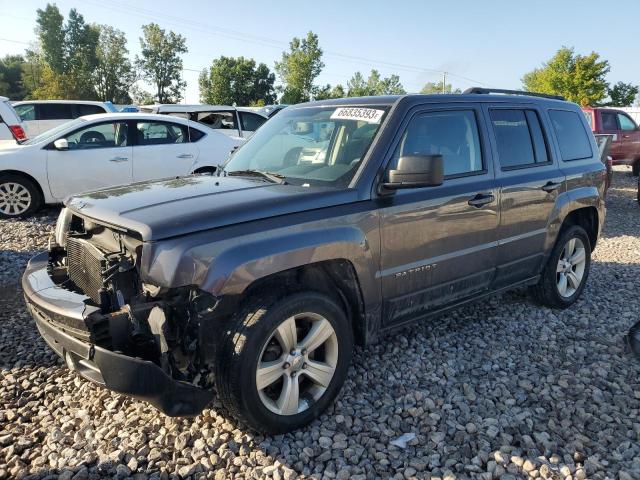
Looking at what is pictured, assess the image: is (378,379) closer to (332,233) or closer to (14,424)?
(332,233)

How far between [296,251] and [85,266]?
1.25m

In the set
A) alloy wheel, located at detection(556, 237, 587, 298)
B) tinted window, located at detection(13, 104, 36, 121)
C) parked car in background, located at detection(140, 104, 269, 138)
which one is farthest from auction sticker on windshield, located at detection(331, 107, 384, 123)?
tinted window, located at detection(13, 104, 36, 121)

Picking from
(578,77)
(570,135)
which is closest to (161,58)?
(578,77)

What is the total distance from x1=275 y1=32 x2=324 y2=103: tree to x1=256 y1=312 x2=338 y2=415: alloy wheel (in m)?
49.3

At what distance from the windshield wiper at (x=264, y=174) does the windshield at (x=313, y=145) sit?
34 millimetres

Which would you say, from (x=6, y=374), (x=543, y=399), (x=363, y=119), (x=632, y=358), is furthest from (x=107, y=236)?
(x=632, y=358)

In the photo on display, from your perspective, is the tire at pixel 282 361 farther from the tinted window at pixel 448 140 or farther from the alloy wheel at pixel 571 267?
the alloy wheel at pixel 571 267

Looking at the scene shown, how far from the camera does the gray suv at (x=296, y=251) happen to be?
2504mm

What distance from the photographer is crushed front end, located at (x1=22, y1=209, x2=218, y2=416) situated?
7.83ft

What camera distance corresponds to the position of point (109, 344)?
2520 mm

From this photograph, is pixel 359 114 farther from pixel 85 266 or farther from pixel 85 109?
pixel 85 109

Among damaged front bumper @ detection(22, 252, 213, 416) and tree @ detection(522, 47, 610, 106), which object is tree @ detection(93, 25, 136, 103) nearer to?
tree @ detection(522, 47, 610, 106)

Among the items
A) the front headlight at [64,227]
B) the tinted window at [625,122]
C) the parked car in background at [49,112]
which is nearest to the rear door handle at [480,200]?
the front headlight at [64,227]

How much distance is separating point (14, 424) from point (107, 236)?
1296mm
